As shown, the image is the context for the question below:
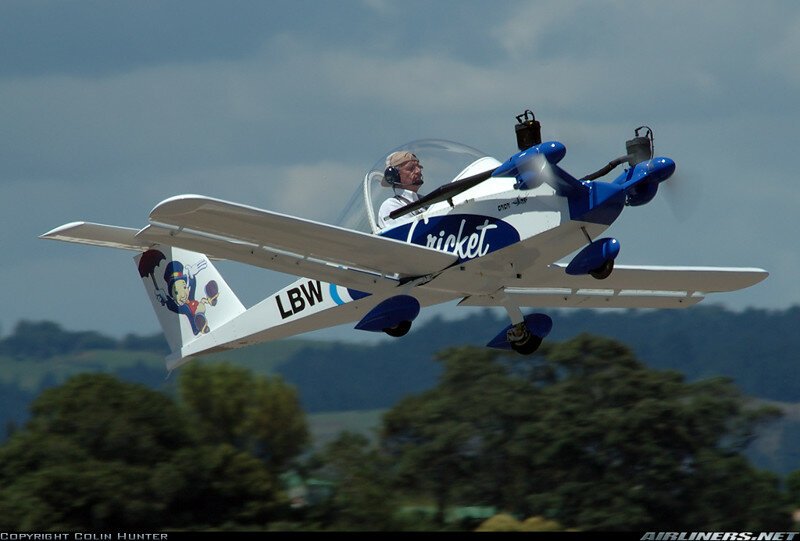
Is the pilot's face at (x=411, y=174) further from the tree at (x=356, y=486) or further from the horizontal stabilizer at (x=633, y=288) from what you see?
the tree at (x=356, y=486)

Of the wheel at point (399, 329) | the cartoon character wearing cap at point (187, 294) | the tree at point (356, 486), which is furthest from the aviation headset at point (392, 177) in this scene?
the tree at point (356, 486)

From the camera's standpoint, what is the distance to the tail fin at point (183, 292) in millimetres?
16781

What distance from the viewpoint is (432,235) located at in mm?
13531

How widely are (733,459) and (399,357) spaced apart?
237ft

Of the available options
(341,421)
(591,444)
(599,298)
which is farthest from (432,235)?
(341,421)

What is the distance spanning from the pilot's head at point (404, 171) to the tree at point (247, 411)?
2067 centimetres

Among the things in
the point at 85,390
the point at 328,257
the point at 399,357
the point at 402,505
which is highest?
the point at 399,357

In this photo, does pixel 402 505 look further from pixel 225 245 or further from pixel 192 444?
pixel 225 245

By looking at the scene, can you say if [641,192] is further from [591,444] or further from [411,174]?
[591,444]

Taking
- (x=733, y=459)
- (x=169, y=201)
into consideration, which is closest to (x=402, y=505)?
(x=733, y=459)

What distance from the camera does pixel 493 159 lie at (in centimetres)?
1345

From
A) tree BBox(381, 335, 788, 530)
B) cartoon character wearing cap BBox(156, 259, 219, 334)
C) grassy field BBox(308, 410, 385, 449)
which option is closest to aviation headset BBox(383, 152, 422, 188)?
cartoon character wearing cap BBox(156, 259, 219, 334)

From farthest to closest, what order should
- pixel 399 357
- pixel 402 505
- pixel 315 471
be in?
pixel 399 357, pixel 315 471, pixel 402 505

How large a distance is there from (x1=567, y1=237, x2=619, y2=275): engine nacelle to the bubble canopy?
1.54 metres
